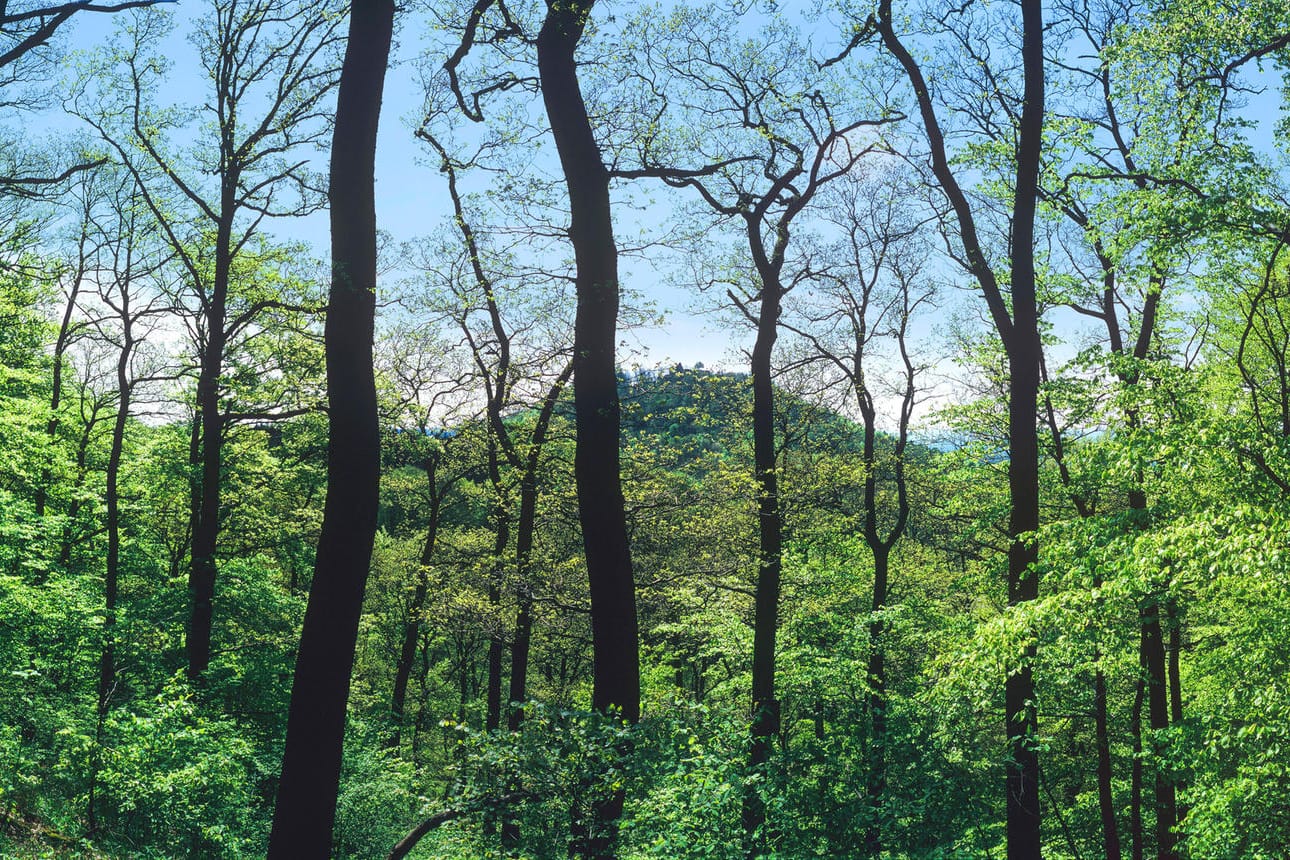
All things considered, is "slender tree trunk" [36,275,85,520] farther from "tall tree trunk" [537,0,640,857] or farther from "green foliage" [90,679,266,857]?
"tall tree trunk" [537,0,640,857]

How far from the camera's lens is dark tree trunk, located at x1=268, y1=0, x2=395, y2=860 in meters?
5.35

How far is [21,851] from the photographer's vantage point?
28.4 feet

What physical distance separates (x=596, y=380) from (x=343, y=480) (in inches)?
81.3

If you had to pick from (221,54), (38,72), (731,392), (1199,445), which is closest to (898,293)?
(731,392)

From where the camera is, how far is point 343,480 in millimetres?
5648

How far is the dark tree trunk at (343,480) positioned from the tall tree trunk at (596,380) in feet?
4.79

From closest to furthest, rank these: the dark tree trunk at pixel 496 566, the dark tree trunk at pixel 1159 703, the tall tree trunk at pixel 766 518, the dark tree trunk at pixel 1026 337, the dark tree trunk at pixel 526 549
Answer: the dark tree trunk at pixel 1026 337 < the tall tree trunk at pixel 766 518 < the dark tree trunk at pixel 1159 703 < the dark tree trunk at pixel 526 549 < the dark tree trunk at pixel 496 566

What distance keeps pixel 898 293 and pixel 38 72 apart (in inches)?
748

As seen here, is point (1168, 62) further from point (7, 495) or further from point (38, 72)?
point (7, 495)

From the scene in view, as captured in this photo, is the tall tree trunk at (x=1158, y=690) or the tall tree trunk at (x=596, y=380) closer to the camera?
the tall tree trunk at (x=596, y=380)

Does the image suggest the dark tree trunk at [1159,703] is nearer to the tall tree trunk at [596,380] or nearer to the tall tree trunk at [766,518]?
the tall tree trunk at [766,518]

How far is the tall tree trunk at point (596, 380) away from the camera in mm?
6180

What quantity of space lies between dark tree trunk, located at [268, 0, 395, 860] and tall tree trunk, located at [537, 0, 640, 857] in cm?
146

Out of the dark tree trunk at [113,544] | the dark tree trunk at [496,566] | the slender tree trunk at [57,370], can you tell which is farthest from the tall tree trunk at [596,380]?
the slender tree trunk at [57,370]
